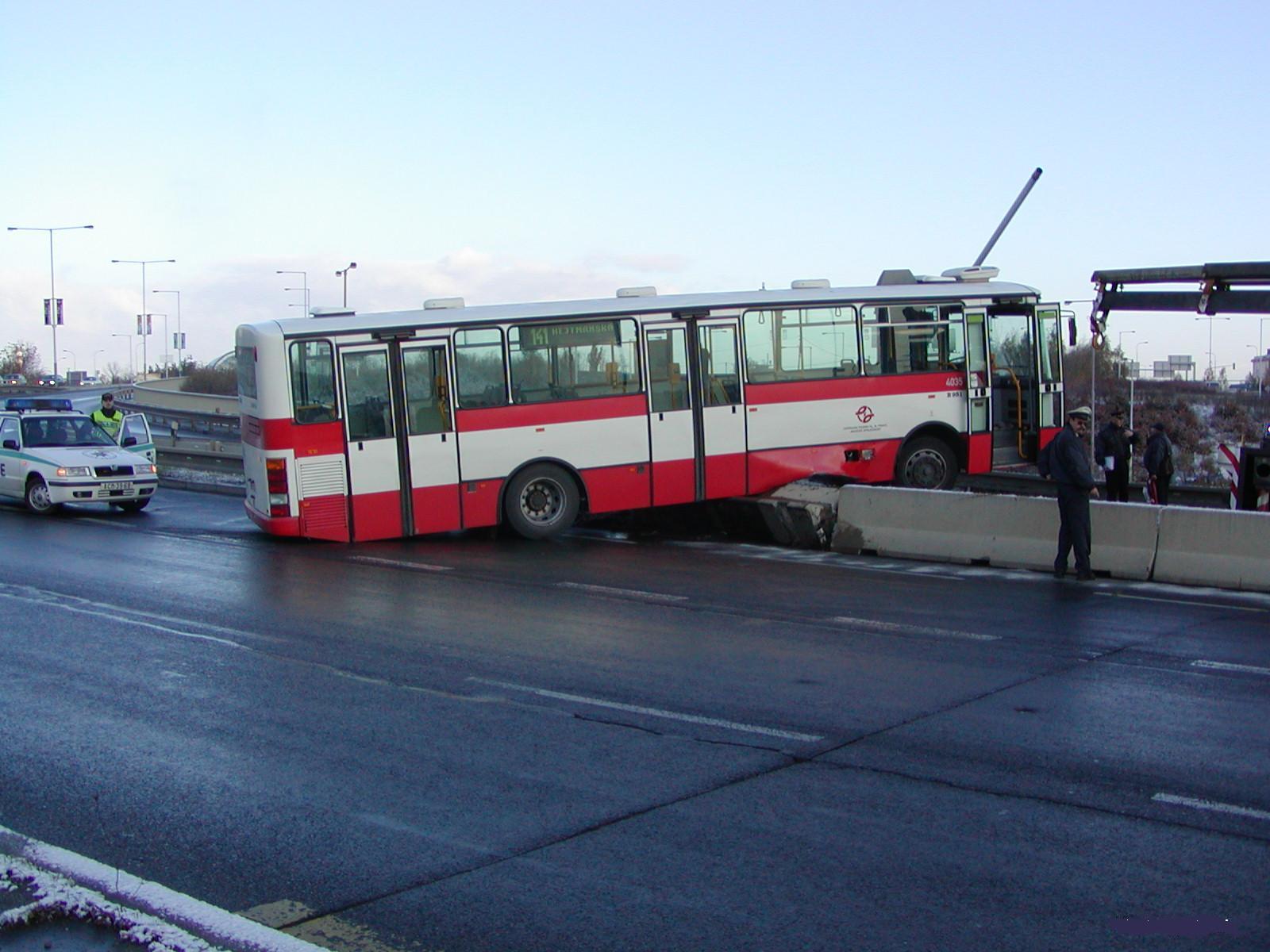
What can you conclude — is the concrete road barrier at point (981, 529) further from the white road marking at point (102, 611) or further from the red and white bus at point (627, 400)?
the white road marking at point (102, 611)

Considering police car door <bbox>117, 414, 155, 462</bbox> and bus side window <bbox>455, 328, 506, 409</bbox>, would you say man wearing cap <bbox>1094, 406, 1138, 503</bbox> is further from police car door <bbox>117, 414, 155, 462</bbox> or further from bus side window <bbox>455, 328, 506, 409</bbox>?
police car door <bbox>117, 414, 155, 462</bbox>

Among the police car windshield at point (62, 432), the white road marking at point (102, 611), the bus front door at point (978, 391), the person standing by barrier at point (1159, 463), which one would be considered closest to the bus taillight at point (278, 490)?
the white road marking at point (102, 611)

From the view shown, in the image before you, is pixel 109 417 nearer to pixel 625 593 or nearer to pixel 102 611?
pixel 102 611

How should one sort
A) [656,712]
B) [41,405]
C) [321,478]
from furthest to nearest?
[41,405]
[321,478]
[656,712]

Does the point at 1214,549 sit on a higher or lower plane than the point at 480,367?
lower

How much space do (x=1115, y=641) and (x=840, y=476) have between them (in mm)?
8417

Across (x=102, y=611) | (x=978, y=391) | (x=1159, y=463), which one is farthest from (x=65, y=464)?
→ (x=1159, y=463)

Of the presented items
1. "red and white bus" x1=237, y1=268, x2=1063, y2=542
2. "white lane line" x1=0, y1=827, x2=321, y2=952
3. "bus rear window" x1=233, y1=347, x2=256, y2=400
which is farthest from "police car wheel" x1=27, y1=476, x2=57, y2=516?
"white lane line" x1=0, y1=827, x2=321, y2=952

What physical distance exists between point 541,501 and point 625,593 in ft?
15.5

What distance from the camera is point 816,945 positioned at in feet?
15.8

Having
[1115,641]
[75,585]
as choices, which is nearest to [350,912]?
[1115,641]

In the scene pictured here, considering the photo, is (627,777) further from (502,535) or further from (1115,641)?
(502,535)

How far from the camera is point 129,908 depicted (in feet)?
16.4

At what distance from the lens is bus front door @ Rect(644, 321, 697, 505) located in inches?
708
